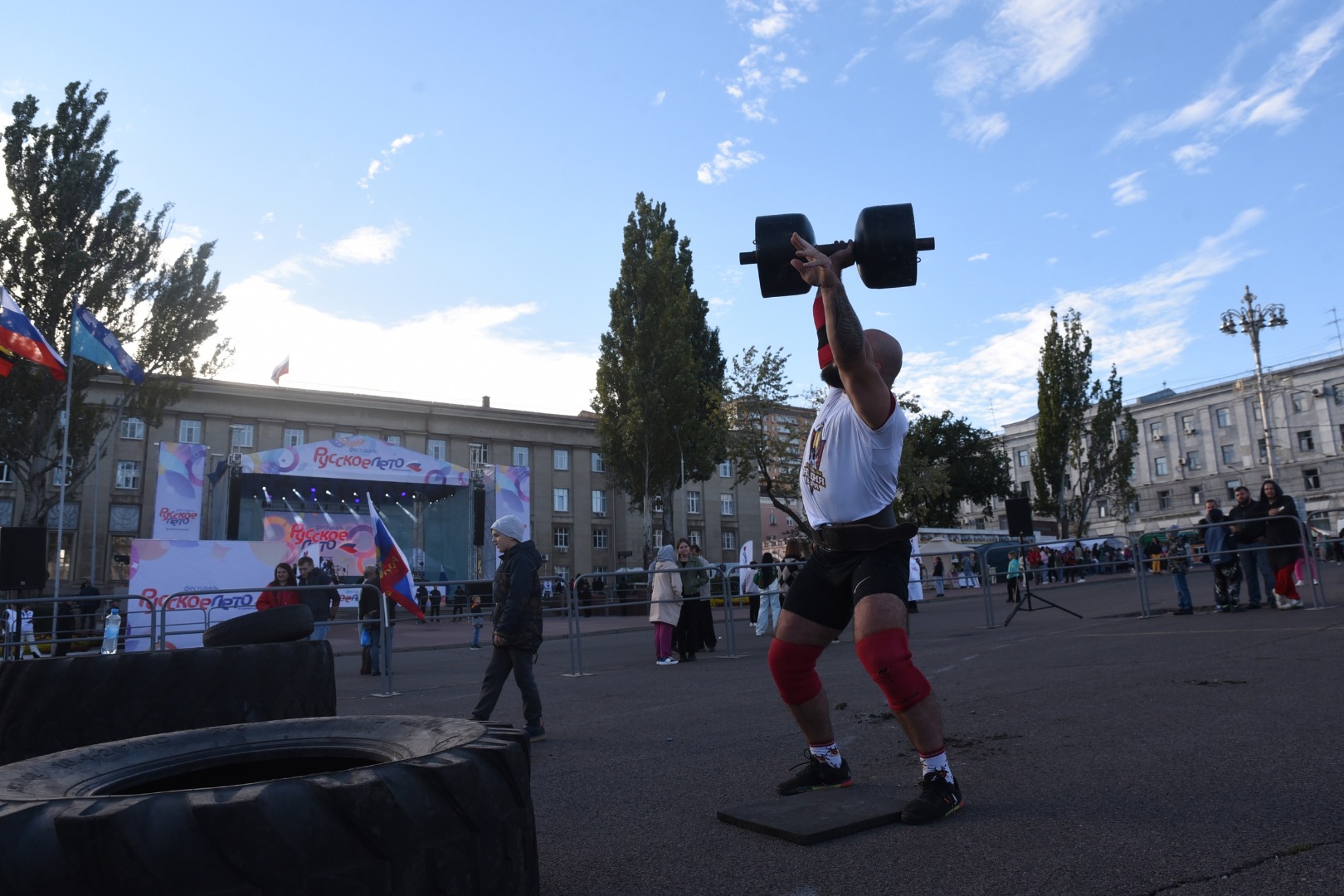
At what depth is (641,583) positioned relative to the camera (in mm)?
14516

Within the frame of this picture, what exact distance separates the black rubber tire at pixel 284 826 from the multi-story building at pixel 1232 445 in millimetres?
64478

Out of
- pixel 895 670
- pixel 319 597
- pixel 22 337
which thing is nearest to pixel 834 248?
pixel 895 670

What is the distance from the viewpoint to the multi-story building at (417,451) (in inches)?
1694

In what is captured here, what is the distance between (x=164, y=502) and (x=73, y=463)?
312cm

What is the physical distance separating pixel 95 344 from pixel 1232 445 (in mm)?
77812

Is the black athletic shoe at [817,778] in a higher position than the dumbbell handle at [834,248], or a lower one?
lower

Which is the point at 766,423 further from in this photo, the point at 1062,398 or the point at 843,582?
the point at 843,582

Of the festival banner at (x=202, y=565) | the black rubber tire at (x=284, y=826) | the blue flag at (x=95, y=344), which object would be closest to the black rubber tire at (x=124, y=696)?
the black rubber tire at (x=284, y=826)

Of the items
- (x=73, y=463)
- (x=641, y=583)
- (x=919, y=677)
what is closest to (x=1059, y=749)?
(x=919, y=677)

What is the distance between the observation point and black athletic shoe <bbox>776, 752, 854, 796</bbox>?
3443mm

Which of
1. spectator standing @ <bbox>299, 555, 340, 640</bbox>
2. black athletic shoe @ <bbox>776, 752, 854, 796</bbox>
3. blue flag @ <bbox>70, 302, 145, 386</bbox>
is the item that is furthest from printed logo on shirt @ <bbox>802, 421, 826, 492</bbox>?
blue flag @ <bbox>70, 302, 145, 386</bbox>

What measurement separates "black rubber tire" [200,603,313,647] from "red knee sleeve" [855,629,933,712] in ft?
10.1

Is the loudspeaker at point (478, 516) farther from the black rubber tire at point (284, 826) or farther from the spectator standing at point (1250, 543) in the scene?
the black rubber tire at point (284, 826)

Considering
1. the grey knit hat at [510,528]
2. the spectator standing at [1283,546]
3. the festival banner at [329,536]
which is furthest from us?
the festival banner at [329,536]
